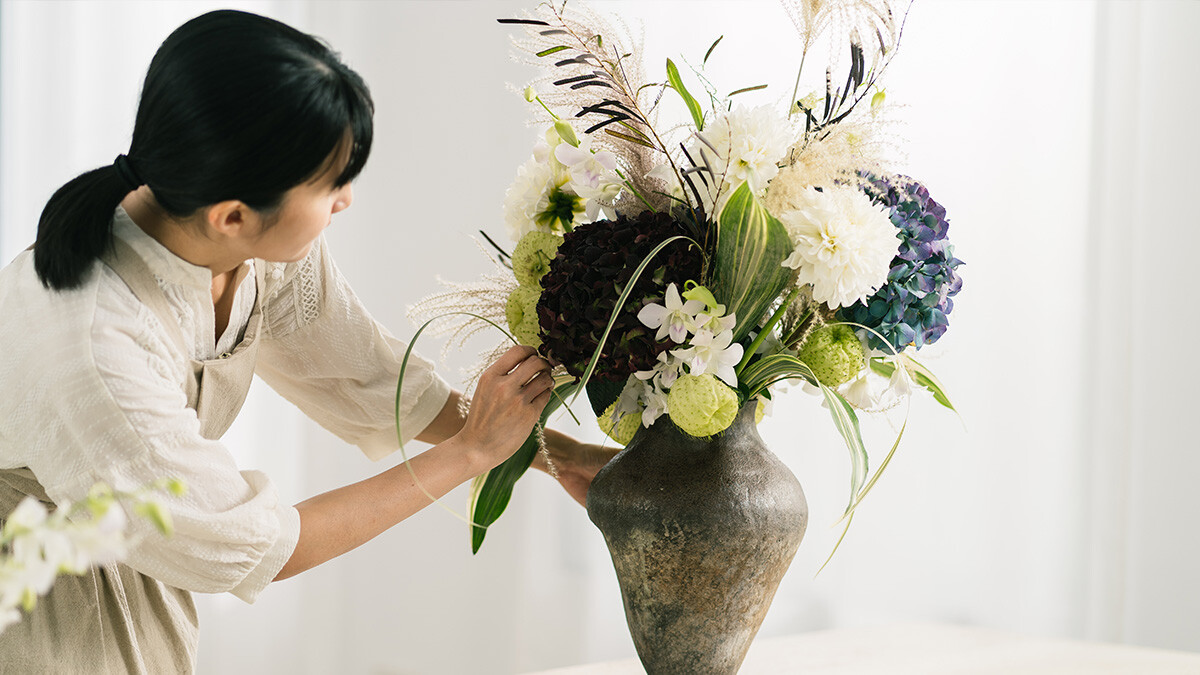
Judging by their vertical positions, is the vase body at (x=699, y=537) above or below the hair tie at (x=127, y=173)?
below

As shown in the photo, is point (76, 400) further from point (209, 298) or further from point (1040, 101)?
point (1040, 101)

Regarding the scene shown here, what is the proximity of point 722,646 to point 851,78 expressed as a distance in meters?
0.53

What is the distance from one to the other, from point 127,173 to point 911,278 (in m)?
0.70

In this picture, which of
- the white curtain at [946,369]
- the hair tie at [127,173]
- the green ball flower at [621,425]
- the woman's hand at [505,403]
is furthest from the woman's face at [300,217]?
the white curtain at [946,369]

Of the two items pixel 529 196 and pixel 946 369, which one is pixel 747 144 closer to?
pixel 529 196

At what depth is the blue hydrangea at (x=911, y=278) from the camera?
0.84 m

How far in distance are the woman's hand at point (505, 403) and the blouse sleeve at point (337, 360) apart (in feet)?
0.72

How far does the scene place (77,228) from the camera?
2.72 feet

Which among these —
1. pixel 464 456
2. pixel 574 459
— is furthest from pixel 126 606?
pixel 574 459

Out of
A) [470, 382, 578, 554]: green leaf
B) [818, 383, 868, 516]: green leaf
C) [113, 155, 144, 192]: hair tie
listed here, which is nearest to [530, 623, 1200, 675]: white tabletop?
[470, 382, 578, 554]: green leaf

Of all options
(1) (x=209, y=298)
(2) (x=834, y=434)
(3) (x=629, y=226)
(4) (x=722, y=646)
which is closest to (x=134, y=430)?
(1) (x=209, y=298)

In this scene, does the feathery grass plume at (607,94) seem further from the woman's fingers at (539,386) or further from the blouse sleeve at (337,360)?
the blouse sleeve at (337,360)

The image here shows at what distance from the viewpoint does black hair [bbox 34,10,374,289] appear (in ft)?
2.51

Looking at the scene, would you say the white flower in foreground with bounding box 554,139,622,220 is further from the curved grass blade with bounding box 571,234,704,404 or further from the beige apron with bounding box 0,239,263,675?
the beige apron with bounding box 0,239,263,675
